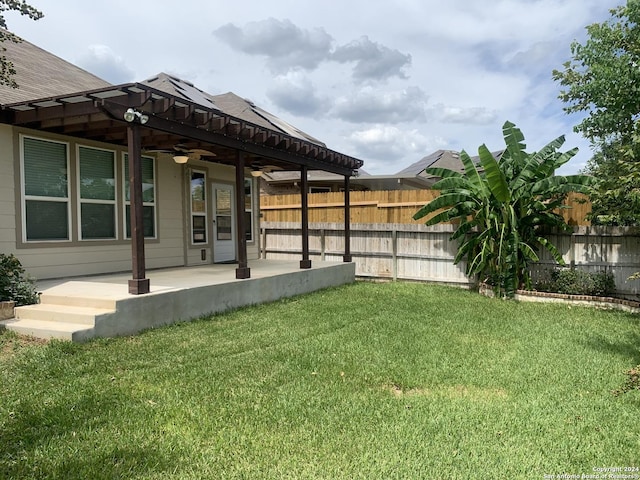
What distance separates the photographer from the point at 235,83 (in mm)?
17016

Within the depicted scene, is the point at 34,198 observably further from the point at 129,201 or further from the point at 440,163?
the point at 440,163

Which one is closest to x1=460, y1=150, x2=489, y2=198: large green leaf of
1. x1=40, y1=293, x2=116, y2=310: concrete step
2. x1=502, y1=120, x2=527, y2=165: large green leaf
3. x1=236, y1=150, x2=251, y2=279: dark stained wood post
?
x1=502, y1=120, x2=527, y2=165: large green leaf

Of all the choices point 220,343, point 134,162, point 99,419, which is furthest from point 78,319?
point 99,419

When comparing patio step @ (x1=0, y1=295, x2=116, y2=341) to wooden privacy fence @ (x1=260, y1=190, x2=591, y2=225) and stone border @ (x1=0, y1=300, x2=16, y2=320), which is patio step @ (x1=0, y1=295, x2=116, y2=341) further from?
wooden privacy fence @ (x1=260, y1=190, x2=591, y2=225)

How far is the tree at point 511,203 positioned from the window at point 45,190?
23.2ft

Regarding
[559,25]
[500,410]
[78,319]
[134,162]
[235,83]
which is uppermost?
[235,83]

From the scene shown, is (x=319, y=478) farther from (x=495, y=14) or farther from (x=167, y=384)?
(x=495, y=14)

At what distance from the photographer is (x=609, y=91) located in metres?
7.96

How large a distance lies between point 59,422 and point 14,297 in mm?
3491

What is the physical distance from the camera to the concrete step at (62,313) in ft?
17.1

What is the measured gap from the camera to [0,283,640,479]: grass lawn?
2650 mm

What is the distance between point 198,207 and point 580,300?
26.7ft

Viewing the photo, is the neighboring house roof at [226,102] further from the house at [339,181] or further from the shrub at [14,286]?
the shrub at [14,286]

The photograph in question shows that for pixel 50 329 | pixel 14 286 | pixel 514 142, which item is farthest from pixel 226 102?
pixel 50 329
